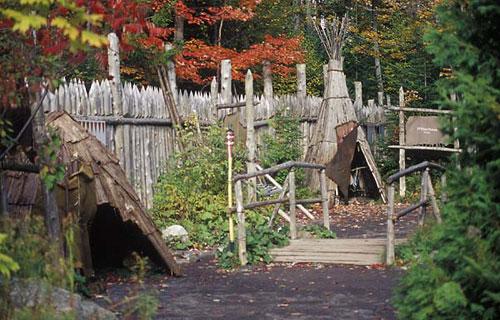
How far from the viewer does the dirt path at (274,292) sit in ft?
27.3

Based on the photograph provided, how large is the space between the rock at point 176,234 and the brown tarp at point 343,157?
227 inches

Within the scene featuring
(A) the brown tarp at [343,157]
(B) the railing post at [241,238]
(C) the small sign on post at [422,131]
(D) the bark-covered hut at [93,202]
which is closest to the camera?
(D) the bark-covered hut at [93,202]

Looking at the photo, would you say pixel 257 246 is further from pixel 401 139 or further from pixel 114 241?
pixel 401 139

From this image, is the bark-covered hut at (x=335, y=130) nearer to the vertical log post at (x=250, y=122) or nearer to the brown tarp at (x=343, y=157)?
the brown tarp at (x=343, y=157)

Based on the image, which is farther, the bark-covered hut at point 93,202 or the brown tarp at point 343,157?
the brown tarp at point 343,157

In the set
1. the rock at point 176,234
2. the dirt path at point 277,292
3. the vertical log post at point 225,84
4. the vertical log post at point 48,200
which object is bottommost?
the dirt path at point 277,292

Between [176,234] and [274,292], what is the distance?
3534mm

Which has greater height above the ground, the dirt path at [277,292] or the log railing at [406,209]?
the log railing at [406,209]

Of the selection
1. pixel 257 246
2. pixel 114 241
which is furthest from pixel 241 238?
pixel 114 241

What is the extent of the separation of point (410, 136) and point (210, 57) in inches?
217

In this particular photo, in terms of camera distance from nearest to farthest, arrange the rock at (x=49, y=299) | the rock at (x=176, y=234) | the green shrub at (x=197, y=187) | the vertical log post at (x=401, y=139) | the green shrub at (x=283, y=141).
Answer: the rock at (x=49, y=299) < the rock at (x=176, y=234) < the green shrub at (x=197, y=187) < the green shrub at (x=283, y=141) < the vertical log post at (x=401, y=139)

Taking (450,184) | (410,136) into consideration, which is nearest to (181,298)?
(450,184)

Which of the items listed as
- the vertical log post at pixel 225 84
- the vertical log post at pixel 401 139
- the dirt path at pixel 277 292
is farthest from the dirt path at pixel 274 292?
the vertical log post at pixel 401 139

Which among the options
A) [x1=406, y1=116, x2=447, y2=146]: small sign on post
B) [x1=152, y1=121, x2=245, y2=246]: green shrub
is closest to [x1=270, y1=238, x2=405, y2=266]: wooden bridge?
[x1=152, y1=121, x2=245, y2=246]: green shrub
